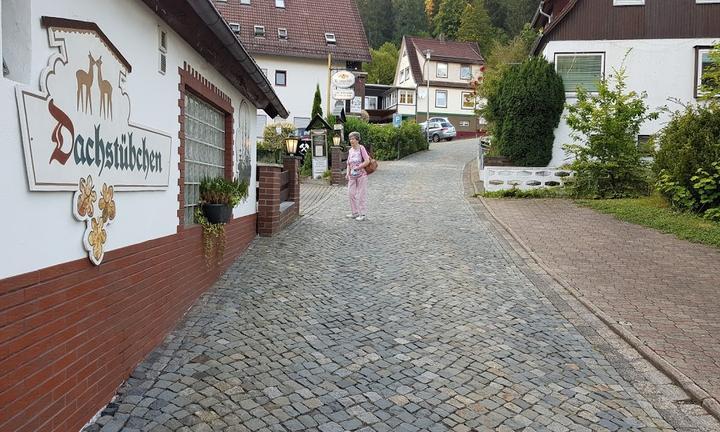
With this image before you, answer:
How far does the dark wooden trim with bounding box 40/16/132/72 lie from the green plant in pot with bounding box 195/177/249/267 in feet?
8.38

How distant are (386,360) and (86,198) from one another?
262 cm

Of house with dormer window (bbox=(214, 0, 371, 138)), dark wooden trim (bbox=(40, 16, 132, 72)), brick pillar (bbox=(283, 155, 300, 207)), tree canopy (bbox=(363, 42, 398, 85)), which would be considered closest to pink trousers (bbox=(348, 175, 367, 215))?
brick pillar (bbox=(283, 155, 300, 207))

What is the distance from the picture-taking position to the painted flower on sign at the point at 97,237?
369cm

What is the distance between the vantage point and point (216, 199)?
22.8ft

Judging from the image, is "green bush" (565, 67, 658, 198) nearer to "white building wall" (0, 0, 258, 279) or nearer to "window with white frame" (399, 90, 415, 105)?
"white building wall" (0, 0, 258, 279)

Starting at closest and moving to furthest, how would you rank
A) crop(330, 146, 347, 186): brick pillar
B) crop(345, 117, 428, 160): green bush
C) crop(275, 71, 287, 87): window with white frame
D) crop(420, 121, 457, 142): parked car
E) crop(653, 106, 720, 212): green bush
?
crop(653, 106, 720, 212): green bush < crop(330, 146, 347, 186): brick pillar < crop(345, 117, 428, 160): green bush < crop(275, 71, 287, 87): window with white frame < crop(420, 121, 457, 142): parked car

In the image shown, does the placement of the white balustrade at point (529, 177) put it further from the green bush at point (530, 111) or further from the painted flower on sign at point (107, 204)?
the painted flower on sign at point (107, 204)

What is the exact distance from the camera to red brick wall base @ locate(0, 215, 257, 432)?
2.87 m

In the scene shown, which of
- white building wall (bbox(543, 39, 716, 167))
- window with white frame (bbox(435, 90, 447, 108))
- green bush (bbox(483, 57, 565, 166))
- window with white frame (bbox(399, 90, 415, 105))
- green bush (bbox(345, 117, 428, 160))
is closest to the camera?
green bush (bbox(483, 57, 565, 166))

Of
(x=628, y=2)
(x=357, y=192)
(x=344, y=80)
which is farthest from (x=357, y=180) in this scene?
(x=344, y=80)

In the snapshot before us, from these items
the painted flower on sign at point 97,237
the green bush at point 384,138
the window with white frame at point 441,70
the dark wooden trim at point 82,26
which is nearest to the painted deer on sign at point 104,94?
the dark wooden trim at point 82,26

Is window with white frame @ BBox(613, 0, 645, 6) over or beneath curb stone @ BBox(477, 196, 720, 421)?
over

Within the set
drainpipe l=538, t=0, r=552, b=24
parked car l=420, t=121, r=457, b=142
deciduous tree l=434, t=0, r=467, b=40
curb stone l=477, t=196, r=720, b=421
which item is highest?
deciduous tree l=434, t=0, r=467, b=40

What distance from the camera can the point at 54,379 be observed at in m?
3.23
